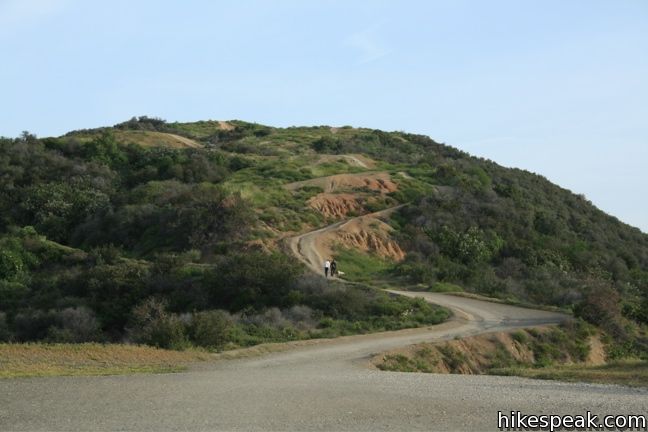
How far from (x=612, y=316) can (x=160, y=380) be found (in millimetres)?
18108

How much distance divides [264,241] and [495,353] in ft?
65.9

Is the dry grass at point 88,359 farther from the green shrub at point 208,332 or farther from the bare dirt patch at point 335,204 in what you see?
the bare dirt patch at point 335,204

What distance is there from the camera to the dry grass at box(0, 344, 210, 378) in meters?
15.4

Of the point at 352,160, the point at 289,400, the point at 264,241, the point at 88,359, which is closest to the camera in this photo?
the point at 289,400

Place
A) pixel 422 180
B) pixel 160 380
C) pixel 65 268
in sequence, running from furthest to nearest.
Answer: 1. pixel 422 180
2. pixel 65 268
3. pixel 160 380

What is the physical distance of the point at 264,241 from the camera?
40.3 meters

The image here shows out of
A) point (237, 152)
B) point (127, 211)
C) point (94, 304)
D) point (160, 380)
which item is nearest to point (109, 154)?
point (237, 152)

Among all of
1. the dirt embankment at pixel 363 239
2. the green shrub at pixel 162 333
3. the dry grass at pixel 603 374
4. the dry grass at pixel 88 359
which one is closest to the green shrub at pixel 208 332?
the green shrub at pixel 162 333

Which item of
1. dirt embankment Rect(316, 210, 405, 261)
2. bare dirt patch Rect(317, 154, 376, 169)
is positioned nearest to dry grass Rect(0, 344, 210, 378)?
dirt embankment Rect(316, 210, 405, 261)

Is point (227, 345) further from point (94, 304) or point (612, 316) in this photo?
point (612, 316)

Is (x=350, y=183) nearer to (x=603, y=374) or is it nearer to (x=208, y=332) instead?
(x=208, y=332)

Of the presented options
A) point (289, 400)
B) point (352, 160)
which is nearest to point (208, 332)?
point (289, 400)

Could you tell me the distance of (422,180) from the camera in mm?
59969

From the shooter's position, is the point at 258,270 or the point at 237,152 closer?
the point at 258,270
